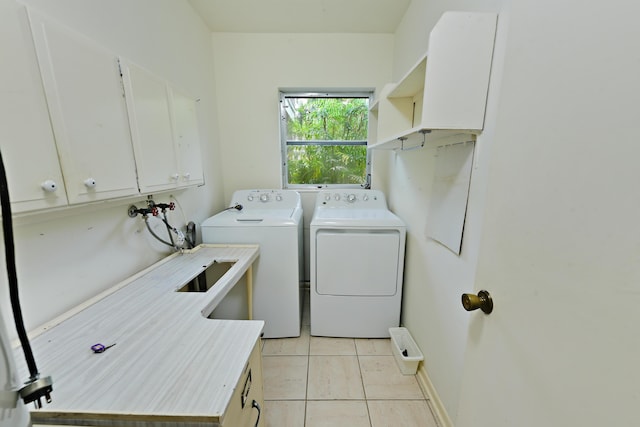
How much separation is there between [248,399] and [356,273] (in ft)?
3.90

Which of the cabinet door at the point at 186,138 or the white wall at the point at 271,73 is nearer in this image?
the cabinet door at the point at 186,138

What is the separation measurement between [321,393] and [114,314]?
49.9 inches

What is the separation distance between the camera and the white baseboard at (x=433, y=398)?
1382 mm

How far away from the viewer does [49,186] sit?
2.43 feet

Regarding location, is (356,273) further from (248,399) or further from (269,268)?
(248,399)

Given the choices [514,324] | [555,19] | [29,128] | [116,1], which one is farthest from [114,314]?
[555,19]

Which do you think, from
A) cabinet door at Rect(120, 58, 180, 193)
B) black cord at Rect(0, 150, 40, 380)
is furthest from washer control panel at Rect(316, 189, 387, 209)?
black cord at Rect(0, 150, 40, 380)

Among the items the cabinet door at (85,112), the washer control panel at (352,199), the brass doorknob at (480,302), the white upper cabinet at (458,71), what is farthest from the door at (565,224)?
the washer control panel at (352,199)

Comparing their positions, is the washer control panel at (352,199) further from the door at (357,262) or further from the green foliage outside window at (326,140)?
the door at (357,262)

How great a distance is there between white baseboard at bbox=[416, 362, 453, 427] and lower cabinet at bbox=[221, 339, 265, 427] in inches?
40.2

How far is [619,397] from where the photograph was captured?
37cm

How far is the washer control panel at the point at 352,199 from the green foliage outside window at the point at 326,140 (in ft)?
1.05

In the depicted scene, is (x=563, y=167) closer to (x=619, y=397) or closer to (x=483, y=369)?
(x=619, y=397)

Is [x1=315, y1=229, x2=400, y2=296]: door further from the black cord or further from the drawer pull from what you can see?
the black cord
